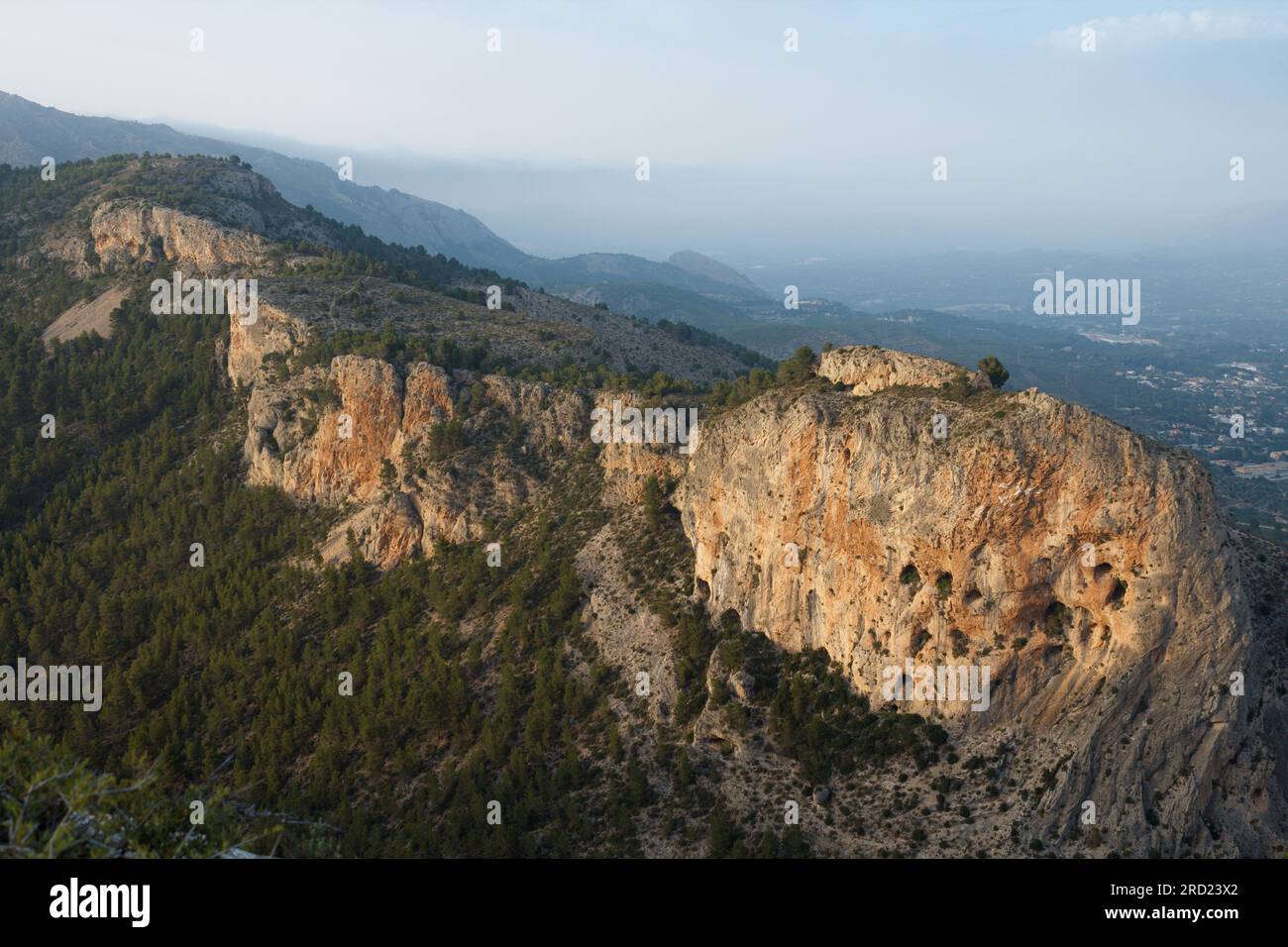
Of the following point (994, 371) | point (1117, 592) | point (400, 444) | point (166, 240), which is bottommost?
point (1117, 592)

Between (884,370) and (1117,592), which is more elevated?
(884,370)

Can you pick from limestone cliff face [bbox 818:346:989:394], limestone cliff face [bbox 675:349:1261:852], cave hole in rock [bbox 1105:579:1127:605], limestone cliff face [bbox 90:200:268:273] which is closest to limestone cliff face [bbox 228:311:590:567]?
limestone cliff face [bbox 818:346:989:394]

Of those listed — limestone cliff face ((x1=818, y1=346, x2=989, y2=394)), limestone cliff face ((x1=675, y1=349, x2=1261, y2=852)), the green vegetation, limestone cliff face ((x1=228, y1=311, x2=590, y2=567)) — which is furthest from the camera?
limestone cliff face ((x1=228, y1=311, x2=590, y2=567))

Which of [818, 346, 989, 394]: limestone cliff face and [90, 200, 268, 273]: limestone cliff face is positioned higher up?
[90, 200, 268, 273]: limestone cliff face

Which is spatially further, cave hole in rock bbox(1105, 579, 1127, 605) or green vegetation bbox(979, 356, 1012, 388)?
green vegetation bbox(979, 356, 1012, 388)

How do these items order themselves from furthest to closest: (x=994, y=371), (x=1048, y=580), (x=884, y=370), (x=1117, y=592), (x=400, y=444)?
(x=400, y=444) → (x=884, y=370) → (x=994, y=371) → (x=1048, y=580) → (x=1117, y=592)

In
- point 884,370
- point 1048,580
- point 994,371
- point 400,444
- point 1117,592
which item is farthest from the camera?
point 400,444

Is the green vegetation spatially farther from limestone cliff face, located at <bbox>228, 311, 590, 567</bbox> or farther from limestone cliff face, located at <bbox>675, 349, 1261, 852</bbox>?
limestone cliff face, located at <bbox>228, 311, 590, 567</bbox>

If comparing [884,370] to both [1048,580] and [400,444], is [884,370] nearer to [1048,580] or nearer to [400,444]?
[1048,580]

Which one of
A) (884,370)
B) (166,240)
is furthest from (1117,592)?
(166,240)

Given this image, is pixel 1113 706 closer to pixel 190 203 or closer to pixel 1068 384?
pixel 190 203
